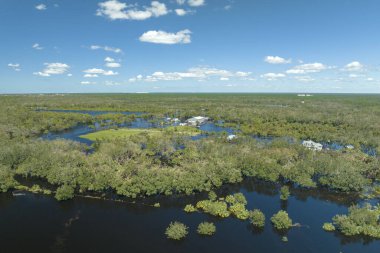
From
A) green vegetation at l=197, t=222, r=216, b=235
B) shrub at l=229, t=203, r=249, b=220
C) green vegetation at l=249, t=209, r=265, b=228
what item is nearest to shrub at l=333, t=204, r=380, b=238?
green vegetation at l=249, t=209, r=265, b=228

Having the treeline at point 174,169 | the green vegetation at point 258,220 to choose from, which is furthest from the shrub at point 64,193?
the green vegetation at point 258,220

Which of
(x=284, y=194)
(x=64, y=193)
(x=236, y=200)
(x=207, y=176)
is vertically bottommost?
(x=284, y=194)

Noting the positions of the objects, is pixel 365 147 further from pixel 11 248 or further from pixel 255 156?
pixel 11 248

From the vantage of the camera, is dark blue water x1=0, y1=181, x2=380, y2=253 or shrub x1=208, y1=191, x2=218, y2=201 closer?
dark blue water x1=0, y1=181, x2=380, y2=253

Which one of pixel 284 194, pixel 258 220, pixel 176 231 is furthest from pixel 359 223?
pixel 176 231

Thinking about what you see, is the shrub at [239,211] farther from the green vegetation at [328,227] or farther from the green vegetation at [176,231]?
the green vegetation at [328,227]

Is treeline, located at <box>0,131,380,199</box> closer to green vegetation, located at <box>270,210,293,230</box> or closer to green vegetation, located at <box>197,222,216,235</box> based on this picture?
green vegetation, located at <box>197,222,216,235</box>

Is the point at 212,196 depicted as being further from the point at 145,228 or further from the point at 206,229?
the point at 145,228
